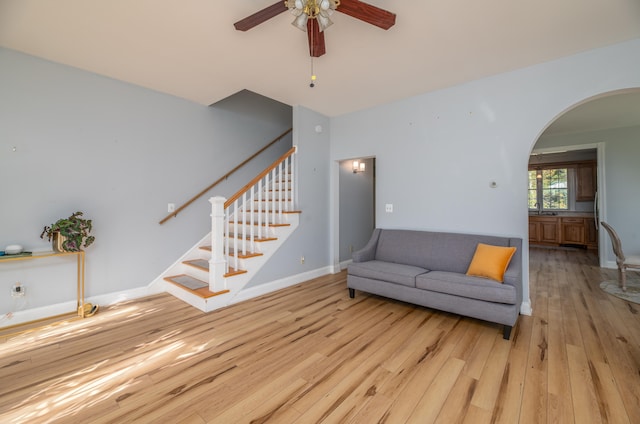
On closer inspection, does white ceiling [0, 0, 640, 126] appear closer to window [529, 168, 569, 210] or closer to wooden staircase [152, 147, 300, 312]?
wooden staircase [152, 147, 300, 312]

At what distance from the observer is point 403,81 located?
3463 millimetres

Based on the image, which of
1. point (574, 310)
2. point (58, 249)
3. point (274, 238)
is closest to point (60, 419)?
point (58, 249)

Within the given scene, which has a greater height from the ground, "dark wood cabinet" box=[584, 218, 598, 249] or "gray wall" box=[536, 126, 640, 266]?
"gray wall" box=[536, 126, 640, 266]

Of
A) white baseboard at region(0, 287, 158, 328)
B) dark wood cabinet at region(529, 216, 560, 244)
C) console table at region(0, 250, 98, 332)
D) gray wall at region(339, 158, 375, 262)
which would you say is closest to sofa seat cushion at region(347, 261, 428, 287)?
gray wall at region(339, 158, 375, 262)

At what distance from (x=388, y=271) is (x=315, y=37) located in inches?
103

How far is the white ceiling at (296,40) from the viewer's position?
2.19 metres

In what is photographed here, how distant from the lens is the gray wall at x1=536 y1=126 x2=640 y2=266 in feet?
16.5

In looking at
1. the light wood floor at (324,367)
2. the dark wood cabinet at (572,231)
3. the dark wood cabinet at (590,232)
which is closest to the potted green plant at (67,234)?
the light wood floor at (324,367)

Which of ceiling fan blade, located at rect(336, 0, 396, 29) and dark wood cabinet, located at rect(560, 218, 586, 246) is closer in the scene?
ceiling fan blade, located at rect(336, 0, 396, 29)

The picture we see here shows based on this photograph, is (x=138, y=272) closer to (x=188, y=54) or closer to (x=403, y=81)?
(x=188, y=54)

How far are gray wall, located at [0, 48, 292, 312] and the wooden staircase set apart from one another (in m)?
0.28

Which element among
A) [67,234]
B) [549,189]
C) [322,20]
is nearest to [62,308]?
[67,234]

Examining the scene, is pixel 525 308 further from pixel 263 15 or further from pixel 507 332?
pixel 263 15

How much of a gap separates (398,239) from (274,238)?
1.83 meters
